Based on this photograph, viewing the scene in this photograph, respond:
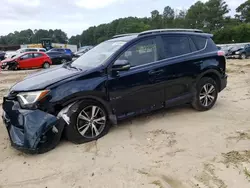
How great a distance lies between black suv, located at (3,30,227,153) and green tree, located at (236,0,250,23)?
71189 millimetres

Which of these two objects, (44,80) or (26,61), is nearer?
(44,80)

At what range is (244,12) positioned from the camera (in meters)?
69.2

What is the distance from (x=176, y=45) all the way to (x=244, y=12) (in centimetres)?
7431

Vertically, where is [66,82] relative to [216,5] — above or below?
below

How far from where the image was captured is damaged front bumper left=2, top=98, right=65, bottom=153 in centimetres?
354

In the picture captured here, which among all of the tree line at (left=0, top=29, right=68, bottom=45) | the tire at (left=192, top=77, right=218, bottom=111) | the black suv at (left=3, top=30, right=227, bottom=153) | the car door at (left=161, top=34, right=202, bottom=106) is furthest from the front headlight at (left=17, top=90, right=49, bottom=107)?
the tree line at (left=0, top=29, right=68, bottom=45)

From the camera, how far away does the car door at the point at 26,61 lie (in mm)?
18703

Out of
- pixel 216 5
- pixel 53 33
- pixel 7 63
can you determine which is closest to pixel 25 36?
pixel 53 33

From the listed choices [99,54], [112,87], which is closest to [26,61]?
[99,54]

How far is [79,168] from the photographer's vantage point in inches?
130

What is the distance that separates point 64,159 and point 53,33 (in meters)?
116

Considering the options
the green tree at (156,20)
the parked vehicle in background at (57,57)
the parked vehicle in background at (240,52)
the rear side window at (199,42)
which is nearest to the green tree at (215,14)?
the green tree at (156,20)

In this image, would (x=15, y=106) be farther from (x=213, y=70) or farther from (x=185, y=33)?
(x=213, y=70)

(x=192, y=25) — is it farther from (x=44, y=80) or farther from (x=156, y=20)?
(x=44, y=80)
